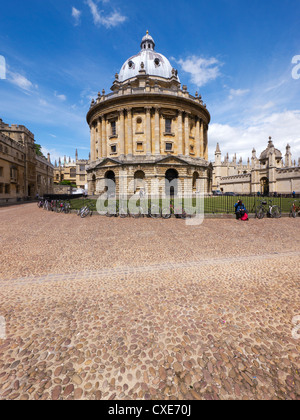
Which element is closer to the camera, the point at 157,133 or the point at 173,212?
the point at 173,212

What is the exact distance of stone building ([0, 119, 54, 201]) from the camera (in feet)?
96.6

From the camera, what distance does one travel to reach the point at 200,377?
2178 mm

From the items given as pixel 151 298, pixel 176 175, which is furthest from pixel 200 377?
pixel 176 175

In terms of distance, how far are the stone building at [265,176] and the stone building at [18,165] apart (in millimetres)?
46355

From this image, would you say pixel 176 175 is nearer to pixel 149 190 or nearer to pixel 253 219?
pixel 149 190

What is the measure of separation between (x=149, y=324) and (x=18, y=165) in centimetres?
4064

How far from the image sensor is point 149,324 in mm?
3072

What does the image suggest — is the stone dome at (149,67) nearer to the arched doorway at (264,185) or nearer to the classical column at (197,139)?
the classical column at (197,139)

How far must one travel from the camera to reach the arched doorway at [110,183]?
28.5 m

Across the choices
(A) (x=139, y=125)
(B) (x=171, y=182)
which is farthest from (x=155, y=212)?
(A) (x=139, y=125)

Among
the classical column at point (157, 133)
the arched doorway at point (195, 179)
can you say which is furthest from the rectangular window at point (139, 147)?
the arched doorway at point (195, 179)

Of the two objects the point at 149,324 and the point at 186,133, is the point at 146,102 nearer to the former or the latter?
the point at 186,133

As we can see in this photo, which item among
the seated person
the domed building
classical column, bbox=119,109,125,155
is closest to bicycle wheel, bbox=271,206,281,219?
the seated person
